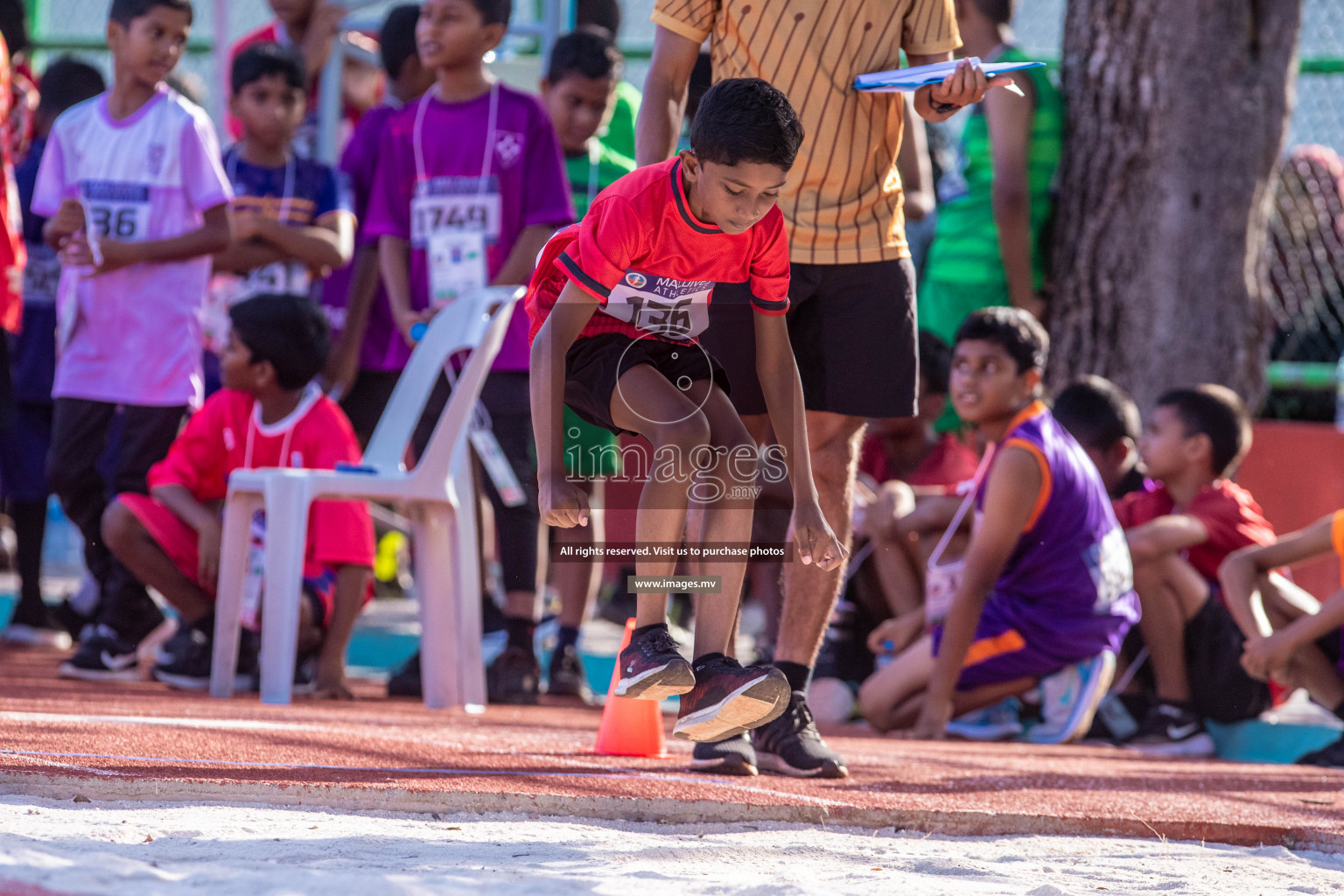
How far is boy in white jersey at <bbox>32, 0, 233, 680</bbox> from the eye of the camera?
5.23m

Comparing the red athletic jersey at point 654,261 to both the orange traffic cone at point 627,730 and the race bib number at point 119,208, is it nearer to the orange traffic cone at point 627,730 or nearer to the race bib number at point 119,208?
the orange traffic cone at point 627,730

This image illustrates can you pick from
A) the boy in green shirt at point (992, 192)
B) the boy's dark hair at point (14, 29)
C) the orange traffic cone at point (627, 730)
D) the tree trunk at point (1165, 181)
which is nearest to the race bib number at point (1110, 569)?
the boy in green shirt at point (992, 192)

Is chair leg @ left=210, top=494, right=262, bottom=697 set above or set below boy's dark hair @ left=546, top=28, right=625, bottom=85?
below

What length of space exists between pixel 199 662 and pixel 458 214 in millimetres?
1735

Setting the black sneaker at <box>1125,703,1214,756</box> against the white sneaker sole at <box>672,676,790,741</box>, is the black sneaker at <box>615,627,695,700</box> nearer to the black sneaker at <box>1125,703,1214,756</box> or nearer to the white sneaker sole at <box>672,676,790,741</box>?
the white sneaker sole at <box>672,676,790,741</box>

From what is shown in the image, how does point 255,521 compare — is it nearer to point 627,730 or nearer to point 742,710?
point 627,730

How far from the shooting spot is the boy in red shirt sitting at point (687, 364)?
2.85 m

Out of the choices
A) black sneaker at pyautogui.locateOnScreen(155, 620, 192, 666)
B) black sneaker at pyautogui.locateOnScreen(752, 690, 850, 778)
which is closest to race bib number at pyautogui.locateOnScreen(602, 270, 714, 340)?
black sneaker at pyautogui.locateOnScreen(752, 690, 850, 778)

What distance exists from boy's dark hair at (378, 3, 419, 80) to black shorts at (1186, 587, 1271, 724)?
12.6 feet

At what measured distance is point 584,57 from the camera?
5641 mm

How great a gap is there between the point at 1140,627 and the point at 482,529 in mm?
2301

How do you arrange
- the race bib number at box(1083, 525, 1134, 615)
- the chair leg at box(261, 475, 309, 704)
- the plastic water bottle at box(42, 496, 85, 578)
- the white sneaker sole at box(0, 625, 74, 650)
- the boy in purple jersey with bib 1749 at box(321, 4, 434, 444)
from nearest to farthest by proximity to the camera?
the chair leg at box(261, 475, 309, 704) → the race bib number at box(1083, 525, 1134, 615) → the boy in purple jersey with bib 1749 at box(321, 4, 434, 444) → the white sneaker sole at box(0, 625, 74, 650) → the plastic water bottle at box(42, 496, 85, 578)

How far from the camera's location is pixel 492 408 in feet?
16.9

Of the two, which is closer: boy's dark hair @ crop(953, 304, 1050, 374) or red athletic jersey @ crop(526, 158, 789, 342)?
red athletic jersey @ crop(526, 158, 789, 342)
